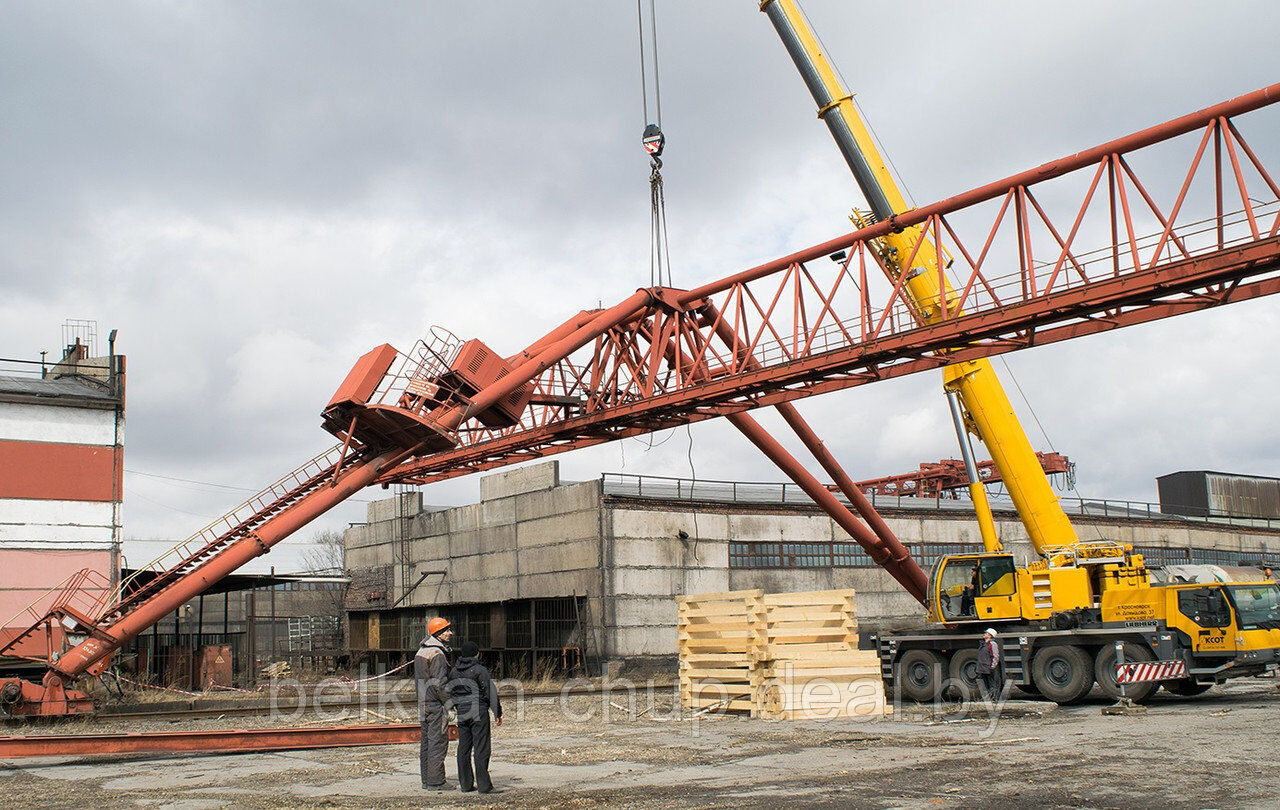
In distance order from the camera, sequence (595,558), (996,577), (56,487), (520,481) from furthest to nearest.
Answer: (520,481) → (595,558) → (56,487) → (996,577)

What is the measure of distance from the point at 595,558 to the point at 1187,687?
51.0 ft

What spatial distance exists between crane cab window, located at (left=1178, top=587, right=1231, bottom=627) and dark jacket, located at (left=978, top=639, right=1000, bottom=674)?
3.28 m

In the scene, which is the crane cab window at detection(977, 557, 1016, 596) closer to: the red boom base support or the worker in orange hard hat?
the worker in orange hard hat

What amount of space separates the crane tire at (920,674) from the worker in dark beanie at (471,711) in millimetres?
13007

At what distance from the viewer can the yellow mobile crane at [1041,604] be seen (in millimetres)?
18422

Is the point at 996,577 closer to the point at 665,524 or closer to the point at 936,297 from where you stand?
the point at 936,297

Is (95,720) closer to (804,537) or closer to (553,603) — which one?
(553,603)

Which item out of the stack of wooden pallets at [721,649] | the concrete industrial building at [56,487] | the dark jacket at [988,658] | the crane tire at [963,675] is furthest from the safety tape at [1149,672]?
the concrete industrial building at [56,487]

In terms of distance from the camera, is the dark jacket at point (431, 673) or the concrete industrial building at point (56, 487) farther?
the concrete industrial building at point (56, 487)

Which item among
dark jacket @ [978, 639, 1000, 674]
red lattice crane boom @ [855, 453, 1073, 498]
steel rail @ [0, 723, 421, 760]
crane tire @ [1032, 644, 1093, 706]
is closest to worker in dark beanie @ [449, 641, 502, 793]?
steel rail @ [0, 723, 421, 760]

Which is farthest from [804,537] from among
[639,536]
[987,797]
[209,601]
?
[209,601]

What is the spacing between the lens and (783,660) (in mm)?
17984

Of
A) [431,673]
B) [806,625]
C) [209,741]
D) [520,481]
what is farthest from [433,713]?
[520,481]

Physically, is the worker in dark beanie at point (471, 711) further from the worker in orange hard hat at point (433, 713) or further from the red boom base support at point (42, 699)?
the red boom base support at point (42, 699)
